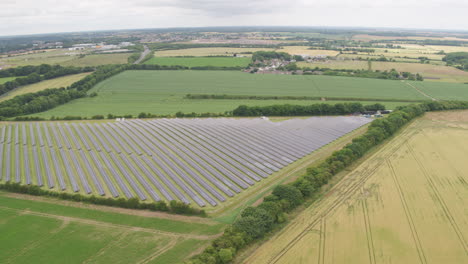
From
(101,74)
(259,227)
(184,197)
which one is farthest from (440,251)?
(101,74)

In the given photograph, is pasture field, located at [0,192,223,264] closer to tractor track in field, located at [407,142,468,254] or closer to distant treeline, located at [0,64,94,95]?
tractor track in field, located at [407,142,468,254]

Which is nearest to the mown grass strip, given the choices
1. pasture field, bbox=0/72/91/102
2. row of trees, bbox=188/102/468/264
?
row of trees, bbox=188/102/468/264

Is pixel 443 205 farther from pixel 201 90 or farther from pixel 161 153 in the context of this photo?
pixel 201 90

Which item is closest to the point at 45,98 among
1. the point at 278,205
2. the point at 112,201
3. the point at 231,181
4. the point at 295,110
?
the point at 112,201

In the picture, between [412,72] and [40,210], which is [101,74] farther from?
[412,72]

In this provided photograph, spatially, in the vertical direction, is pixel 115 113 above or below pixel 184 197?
above

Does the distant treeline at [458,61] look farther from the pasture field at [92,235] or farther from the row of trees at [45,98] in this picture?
the row of trees at [45,98]

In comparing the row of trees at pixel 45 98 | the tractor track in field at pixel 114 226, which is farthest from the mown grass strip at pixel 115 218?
the row of trees at pixel 45 98
